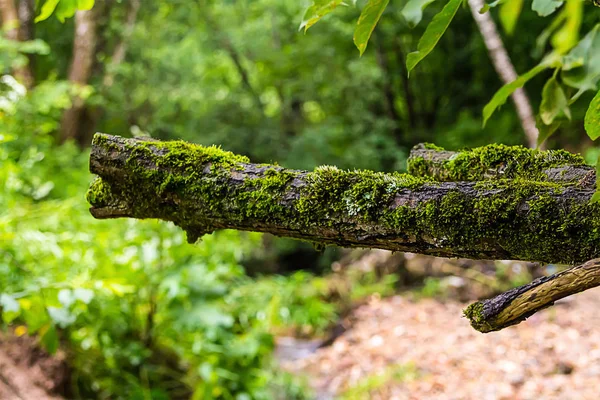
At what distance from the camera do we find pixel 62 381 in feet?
9.35

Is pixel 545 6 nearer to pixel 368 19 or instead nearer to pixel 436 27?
pixel 436 27

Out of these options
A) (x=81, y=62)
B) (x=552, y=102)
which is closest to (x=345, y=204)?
(x=552, y=102)

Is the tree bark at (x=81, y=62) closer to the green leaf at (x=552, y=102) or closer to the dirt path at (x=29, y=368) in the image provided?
the dirt path at (x=29, y=368)

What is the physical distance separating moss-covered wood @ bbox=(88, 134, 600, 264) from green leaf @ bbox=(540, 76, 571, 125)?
0.14 metres

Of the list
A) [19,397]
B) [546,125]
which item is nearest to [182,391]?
[19,397]

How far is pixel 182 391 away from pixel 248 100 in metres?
4.80

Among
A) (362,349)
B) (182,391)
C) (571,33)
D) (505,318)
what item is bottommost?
(362,349)

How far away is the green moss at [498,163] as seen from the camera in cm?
123

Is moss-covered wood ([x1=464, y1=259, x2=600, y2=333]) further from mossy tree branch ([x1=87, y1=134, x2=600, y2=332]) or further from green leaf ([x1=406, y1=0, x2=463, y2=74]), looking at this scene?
green leaf ([x1=406, y1=0, x2=463, y2=74])

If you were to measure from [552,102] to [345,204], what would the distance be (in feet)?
1.53

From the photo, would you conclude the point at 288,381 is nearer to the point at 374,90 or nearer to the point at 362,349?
the point at 362,349

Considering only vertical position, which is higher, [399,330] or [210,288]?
[210,288]

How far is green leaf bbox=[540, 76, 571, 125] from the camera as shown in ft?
3.59

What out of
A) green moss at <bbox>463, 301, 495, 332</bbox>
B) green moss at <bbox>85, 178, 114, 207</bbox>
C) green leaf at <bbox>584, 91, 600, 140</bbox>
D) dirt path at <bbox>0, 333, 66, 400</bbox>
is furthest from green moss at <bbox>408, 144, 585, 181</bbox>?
dirt path at <bbox>0, 333, 66, 400</bbox>
